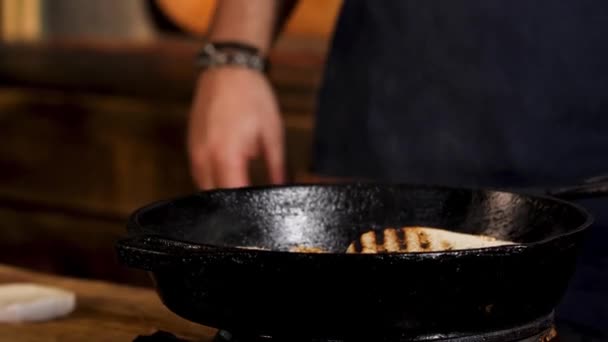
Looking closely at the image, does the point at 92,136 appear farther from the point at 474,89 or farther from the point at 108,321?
the point at 108,321

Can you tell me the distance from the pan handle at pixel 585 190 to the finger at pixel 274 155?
0.67 metres

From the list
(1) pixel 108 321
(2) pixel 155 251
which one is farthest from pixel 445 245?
(1) pixel 108 321

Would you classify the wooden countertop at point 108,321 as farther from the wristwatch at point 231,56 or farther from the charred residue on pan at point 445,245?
the wristwatch at point 231,56

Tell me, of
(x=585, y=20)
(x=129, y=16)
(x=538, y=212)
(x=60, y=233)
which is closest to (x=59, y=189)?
(x=60, y=233)

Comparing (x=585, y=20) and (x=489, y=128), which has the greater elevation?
(x=585, y=20)

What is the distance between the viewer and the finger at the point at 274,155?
5.89ft

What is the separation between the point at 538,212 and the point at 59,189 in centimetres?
317

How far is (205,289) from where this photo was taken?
0.94 meters

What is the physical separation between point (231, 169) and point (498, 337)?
87cm

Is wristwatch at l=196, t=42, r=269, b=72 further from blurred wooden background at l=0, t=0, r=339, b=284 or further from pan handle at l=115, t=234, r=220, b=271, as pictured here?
blurred wooden background at l=0, t=0, r=339, b=284

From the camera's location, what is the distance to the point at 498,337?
96 centimetres

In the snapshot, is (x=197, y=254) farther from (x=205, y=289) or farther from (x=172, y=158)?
(x=172, y=158)

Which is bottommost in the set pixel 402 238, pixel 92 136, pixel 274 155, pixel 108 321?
pixel 92 136

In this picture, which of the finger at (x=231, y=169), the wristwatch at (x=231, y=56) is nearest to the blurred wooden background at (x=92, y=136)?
the wristwatch at (x=231, y=56)
